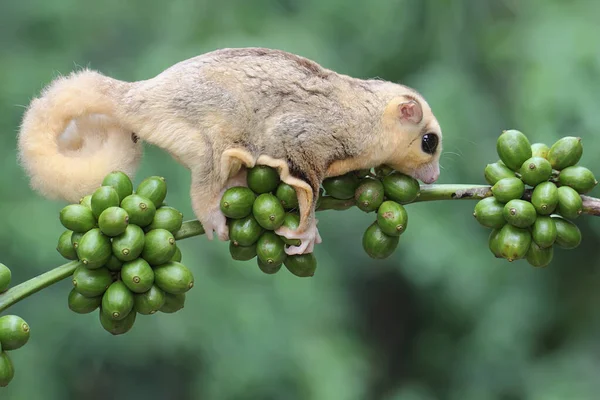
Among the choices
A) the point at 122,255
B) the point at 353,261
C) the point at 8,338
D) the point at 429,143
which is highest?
the point at 429,143

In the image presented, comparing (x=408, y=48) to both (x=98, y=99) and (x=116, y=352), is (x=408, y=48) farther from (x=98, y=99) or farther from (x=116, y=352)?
(x=98, y=99)

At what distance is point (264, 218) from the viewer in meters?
1.98

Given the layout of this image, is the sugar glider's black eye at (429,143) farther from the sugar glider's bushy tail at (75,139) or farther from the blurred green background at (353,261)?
the blurred green background at (353,261)

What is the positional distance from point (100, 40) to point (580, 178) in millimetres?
3328

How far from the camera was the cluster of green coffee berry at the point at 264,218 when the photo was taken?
2.02 meters

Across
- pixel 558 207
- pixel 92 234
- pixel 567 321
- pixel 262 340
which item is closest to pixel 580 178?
pixel 558 207

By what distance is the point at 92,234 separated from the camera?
1.86 m

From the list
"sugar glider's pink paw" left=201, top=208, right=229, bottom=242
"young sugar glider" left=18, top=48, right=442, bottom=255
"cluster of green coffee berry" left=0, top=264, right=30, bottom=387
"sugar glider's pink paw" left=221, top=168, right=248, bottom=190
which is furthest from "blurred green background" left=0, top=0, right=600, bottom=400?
"cluster of green coffee berry" left=0, top=264, right=30, bottom=387

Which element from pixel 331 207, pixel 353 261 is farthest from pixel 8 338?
pixel 353 261

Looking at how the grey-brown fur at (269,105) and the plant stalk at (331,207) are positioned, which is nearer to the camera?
the plant stalk at (331,207)

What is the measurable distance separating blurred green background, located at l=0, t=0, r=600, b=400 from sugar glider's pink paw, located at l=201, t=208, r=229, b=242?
1.84 meters

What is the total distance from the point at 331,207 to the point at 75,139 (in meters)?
0.78

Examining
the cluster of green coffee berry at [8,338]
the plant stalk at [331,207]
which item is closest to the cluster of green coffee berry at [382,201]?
the plant stalk at [331,207]

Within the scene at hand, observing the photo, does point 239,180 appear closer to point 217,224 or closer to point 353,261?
point 217,224
